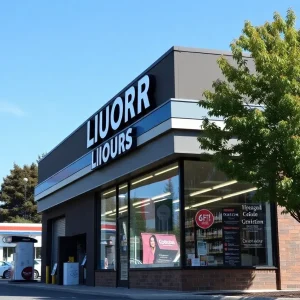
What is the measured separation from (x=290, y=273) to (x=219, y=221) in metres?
2.76

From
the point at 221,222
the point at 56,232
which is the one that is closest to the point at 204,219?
the point at 221,222

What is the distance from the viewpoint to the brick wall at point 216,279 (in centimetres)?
1816

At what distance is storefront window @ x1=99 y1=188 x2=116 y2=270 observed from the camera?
24.0m

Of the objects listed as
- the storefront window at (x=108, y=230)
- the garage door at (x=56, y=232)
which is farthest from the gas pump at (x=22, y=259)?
the storefront window at (x=108, y=230)

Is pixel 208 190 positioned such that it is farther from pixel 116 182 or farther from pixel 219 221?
pixel 116 182

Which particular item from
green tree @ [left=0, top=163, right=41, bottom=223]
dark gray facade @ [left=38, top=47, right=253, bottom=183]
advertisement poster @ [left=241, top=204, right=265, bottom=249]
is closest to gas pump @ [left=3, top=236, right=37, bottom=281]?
dark gray facade @ [left=38, top=47, right=253, bottom=183]

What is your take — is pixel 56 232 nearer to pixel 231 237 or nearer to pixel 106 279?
pixel 106 279

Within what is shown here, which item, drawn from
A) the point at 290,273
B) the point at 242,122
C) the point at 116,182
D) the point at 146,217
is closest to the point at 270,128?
Result: the point at 242,122

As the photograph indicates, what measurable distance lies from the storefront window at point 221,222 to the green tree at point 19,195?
2839 inches

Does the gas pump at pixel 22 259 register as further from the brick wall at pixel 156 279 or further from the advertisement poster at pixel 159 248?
the advertisement poster at pixel 159 248

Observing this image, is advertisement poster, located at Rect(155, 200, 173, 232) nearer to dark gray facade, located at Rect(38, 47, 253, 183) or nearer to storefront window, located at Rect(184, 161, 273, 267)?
storefront window, located at Rect(184, 161, 273, 267)

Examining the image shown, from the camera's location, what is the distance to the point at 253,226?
19.3 m

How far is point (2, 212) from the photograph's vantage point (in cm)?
8900

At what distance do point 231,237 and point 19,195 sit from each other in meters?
73.7
